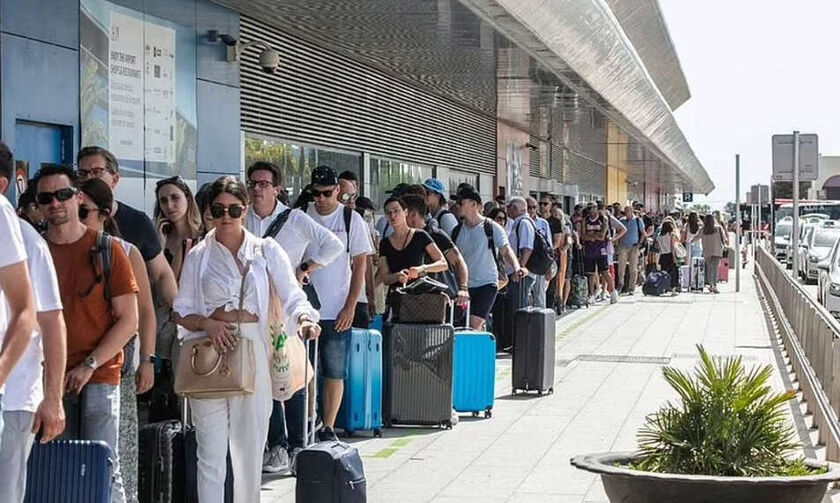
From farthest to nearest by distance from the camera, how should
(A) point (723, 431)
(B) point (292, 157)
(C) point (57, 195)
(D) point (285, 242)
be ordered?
1. (B) point (292, 157)
2. (D) point (285, 242)
3. (C) point (57, 195)
4. (A) point (723, 431)

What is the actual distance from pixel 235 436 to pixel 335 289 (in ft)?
8.99

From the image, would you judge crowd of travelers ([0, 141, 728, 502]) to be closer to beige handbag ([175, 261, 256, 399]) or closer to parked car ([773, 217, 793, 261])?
beige handbag ([175, 261, 256, 399])

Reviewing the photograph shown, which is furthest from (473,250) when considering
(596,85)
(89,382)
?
(596,85)

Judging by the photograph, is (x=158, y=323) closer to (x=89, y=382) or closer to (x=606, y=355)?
(x=89, y=382)

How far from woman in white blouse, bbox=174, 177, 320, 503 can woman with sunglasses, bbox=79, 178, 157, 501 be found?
0.19 meters

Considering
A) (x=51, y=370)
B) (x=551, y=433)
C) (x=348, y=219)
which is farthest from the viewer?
(x=551, y=433)

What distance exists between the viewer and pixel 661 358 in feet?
58.1

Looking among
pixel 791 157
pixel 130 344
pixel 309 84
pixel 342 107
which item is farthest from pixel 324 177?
pixel 791 157

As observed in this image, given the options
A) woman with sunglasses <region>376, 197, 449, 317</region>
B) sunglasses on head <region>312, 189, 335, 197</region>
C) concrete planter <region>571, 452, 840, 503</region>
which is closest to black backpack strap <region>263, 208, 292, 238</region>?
sunglasses on head <region>312, 189, 335, 197</region>

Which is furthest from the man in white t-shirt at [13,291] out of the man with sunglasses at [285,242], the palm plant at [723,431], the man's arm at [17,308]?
the man with sunglasses at [285,242]

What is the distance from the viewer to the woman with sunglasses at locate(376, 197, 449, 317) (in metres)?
11.4

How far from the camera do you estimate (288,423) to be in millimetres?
9625

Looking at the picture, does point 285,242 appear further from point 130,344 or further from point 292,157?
point 292,157

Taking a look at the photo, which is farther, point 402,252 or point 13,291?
point 402,252
